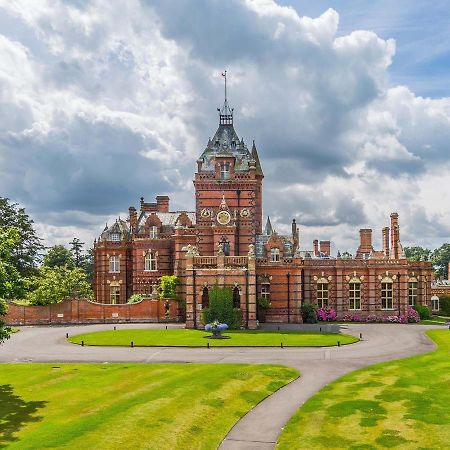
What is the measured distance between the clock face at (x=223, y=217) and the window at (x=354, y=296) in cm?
1805

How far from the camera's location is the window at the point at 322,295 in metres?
68.9

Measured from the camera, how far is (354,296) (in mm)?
68625

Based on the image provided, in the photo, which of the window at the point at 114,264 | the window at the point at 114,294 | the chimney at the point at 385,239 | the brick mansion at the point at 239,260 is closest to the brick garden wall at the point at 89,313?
the brick mansion at the point at 239,260

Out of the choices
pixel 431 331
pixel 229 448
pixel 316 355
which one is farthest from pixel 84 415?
pixel 431 331

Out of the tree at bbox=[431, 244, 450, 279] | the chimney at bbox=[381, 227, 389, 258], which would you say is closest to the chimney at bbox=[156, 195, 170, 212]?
the chimney at bbox=[381, 227, 389, 258]

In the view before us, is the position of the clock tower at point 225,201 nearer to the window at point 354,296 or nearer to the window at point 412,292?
the window at point 354,296

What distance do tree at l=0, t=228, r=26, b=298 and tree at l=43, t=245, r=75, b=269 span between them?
92.3 meters

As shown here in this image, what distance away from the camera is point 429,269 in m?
71.8

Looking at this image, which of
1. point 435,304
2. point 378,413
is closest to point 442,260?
point 435,304

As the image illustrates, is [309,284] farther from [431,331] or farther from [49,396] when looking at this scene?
[49,396]

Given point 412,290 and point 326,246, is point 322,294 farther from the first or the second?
point 326,246

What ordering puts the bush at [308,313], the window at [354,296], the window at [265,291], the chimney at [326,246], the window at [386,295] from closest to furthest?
the window at [265,291] < the bush at [308,313] < the window at [386,295] < the window at [354,296] < the chimney at [326,246]

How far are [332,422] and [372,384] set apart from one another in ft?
25.1

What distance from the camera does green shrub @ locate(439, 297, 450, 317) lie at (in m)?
78.8
